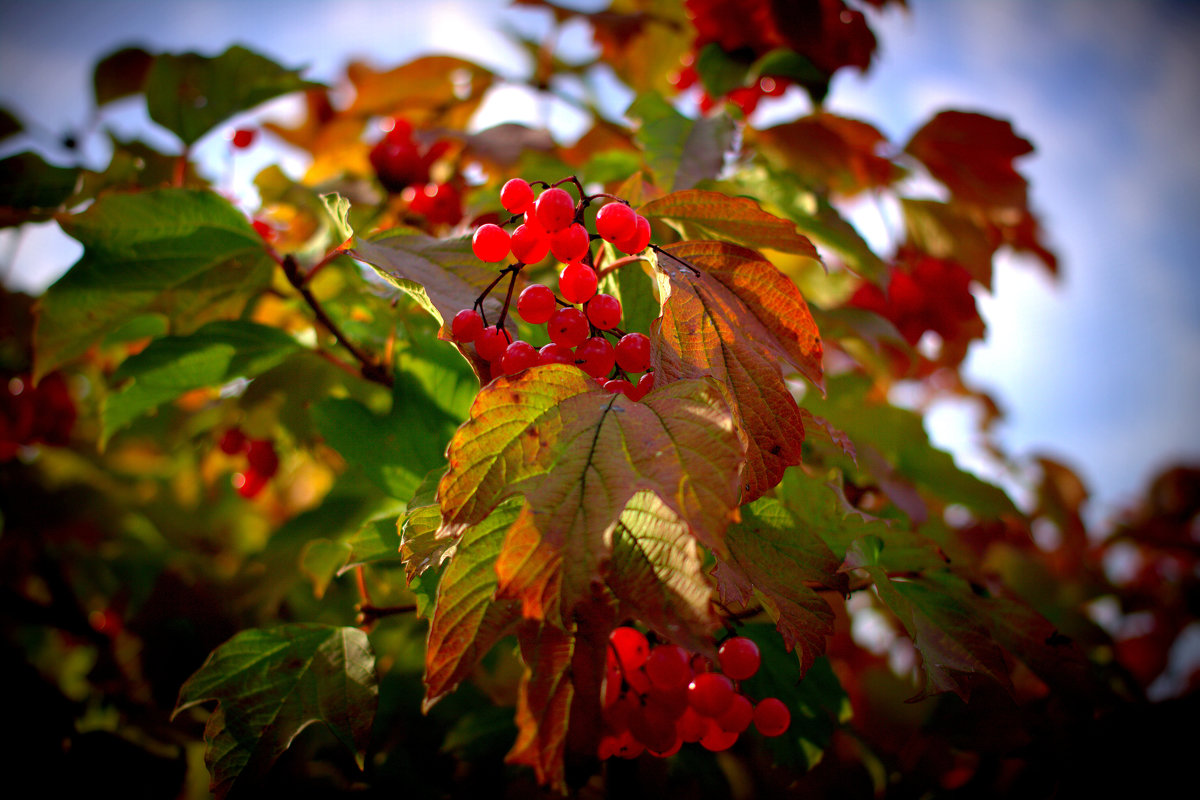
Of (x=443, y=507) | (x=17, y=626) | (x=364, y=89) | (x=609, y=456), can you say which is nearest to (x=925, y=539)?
(x=609, y=456)

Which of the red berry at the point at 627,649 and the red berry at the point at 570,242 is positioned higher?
the red berry at the point at 570,242

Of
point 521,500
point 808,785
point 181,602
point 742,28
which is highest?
point 742,28

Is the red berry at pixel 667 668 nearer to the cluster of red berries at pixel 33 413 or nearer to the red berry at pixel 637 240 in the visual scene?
the red berry at pixel 637 240

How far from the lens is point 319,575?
100 cm

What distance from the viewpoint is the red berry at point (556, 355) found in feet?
2.15

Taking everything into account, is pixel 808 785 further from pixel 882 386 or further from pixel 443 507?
pixel 882 386

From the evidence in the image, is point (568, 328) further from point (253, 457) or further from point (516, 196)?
point (253, 457)

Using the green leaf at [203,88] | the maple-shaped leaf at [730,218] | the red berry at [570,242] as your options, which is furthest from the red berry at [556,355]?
the green leaf at [203,88]

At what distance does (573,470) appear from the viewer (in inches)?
21.0

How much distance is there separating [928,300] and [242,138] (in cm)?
188

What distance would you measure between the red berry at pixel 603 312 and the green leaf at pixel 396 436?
0.37 m

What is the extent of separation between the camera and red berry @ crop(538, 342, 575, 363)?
65cm

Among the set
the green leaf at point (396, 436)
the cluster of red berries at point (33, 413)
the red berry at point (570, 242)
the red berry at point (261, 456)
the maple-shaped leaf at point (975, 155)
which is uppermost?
the maple-shaped leaf at point (975, 155)

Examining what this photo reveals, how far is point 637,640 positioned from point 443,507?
297mm
